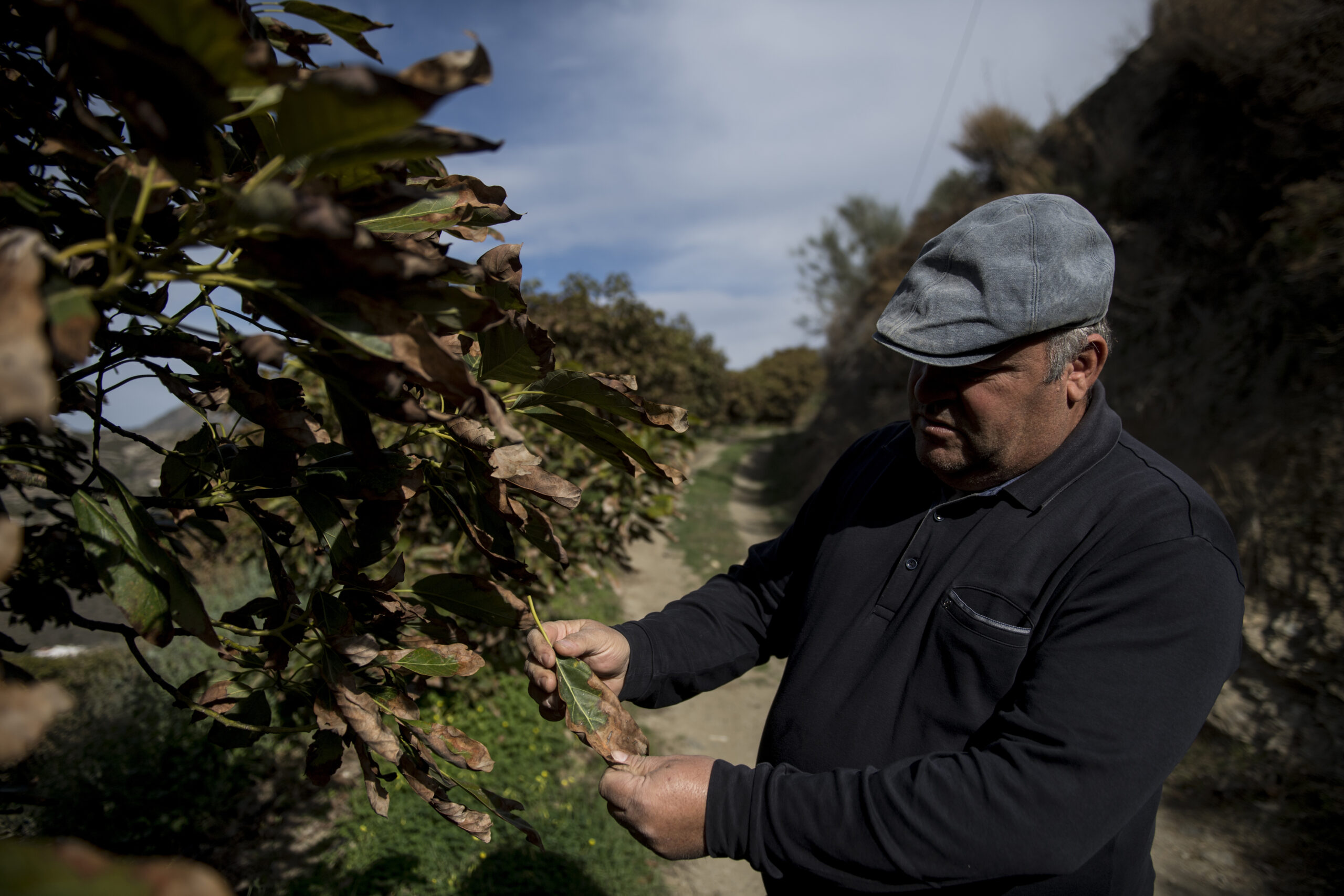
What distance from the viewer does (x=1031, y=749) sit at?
3.77 ft

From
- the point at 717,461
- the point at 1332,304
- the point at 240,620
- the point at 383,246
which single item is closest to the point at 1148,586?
the point at 383,246

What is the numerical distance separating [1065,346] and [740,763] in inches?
73.9

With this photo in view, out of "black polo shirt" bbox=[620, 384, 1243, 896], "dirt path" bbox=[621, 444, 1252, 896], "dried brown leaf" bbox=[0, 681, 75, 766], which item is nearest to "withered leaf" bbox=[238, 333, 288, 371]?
"dried brown leaf" bbox=[0, 681, 75, 766]

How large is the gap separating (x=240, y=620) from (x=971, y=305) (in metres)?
1.42

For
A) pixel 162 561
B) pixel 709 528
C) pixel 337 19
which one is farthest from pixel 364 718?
pixel 709 528

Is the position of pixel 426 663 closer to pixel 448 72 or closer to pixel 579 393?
pixel 579 393

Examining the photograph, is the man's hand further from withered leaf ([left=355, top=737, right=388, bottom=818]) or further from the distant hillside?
the distant hillside

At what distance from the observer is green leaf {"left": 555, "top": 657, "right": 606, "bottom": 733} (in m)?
1.23

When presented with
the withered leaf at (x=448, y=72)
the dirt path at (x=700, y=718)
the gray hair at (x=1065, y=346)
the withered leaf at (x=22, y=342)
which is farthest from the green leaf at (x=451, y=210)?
the dirt path at (x=700, y=718)

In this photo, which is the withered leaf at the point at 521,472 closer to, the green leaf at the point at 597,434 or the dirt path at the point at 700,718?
the green leaf at the point at 597,434

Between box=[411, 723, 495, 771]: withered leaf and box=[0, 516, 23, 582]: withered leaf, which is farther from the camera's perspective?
box=[411, 723, 495, 771]: withered leaf

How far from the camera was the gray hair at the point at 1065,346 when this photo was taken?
1404 mm

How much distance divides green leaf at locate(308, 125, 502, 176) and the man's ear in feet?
4.17

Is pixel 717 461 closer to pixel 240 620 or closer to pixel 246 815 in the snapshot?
pixel 246 815
